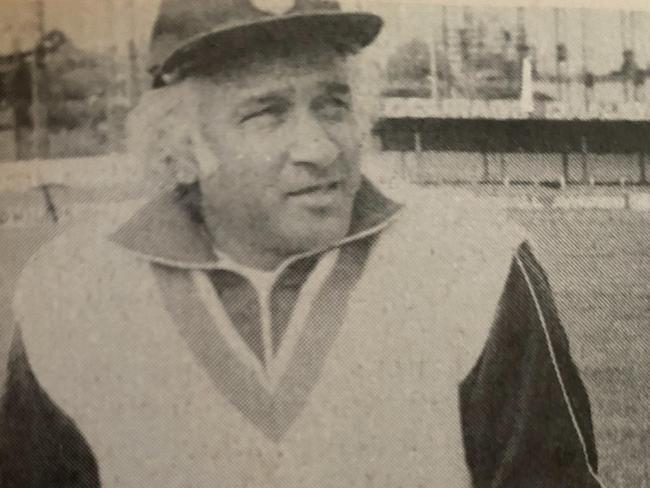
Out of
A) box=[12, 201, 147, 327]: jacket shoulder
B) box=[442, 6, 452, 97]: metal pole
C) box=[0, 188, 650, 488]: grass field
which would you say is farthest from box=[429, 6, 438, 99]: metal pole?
box=[12, 201, 147, 327]: jacket shoulder

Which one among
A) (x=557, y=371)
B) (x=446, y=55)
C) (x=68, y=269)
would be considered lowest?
(x=557, y=371)

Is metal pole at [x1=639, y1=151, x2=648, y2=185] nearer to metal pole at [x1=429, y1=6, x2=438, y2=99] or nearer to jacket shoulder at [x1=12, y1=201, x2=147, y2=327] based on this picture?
metal pole at [x1=429, y1=6, x2=438, y2=99]

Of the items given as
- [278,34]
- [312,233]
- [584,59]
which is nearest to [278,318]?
[312,233]

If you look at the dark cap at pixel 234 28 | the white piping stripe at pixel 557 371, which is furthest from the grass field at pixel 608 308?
the dark cap at pixel 234 28

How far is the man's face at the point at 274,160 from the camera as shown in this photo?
57cm

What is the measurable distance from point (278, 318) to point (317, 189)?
97 millimetres

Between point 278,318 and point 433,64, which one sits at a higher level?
point 433,64

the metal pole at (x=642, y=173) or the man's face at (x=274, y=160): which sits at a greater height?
the man's face at (x=274, y=160)

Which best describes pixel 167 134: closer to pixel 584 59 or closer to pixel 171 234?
pixel 171 234

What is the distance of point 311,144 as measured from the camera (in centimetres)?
57

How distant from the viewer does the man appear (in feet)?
1.79

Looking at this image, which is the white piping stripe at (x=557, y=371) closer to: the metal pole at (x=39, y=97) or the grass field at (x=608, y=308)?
the grass field at (x=608, y=308)

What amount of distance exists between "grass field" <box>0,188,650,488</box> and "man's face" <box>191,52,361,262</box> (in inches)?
4.2

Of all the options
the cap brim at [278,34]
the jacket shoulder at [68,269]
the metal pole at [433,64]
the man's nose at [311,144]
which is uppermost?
the cap brim at [278,34]
